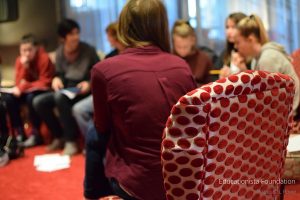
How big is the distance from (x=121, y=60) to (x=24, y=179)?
1.77 metres

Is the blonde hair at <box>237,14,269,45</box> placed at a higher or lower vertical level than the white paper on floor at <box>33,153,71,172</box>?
higher

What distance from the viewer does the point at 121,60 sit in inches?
56.2

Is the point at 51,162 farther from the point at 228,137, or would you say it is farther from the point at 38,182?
the point at 228,137

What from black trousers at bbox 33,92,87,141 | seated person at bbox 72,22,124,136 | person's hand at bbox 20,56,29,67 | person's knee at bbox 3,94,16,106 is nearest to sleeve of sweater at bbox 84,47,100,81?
black trousers at bbox 33,92,87,141

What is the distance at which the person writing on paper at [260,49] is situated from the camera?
2.31 meters

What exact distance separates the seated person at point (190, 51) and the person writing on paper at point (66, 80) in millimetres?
795

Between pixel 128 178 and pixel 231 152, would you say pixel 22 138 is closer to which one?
pixel 128 178

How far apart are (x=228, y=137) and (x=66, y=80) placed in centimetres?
274

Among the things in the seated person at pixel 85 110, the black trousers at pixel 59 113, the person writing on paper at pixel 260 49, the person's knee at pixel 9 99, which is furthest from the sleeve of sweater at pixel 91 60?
the person writing on paper at pixel 260 49

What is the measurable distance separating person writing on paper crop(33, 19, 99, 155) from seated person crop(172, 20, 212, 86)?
79cm

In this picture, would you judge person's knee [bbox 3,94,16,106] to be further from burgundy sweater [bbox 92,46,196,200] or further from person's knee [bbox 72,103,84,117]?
burgundy sweater [bbox 92,46,196,200]

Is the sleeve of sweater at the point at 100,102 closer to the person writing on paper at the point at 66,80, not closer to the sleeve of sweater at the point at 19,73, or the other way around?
the person writing on paper at the point at 66,80

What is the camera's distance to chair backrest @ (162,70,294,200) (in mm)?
957

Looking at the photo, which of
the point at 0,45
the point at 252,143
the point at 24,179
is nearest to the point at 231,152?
the point at 252,143
